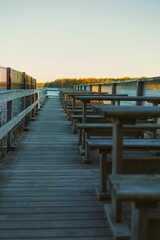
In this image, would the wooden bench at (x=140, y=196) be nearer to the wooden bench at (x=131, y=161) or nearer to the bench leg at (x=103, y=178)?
the wooden bench at (x=131, y=161)

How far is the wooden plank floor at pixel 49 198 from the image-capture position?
3.01m

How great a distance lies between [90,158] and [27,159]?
3.33 ft

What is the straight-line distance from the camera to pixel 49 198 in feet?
12.4

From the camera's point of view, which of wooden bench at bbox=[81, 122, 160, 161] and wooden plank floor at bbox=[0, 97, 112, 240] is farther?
wooden bench at bbox=[81, 122, 160, 161]

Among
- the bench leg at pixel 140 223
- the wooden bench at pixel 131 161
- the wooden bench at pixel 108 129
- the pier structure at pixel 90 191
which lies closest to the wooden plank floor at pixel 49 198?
the pier structure at pixel 90 191

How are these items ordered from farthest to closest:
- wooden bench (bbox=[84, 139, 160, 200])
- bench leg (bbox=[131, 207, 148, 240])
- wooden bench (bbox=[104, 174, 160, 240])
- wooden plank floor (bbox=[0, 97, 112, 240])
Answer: wooden bench (bbox=[84, 139, 160, 200]) < wooden plank floor (bbox=[0, 97, 112, 240]) < bench leg (bbox=[131, 207, 148, 240]) < wooden bench (bbox=[104, 174, 160, 240])

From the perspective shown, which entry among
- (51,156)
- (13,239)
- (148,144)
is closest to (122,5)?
(51,156)

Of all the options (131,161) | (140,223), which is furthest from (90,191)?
(140,223)

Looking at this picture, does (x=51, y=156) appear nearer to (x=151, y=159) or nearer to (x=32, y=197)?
(x=32, y=197)

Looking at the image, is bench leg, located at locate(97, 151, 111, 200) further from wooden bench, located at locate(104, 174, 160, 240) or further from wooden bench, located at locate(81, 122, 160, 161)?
wooden bench, located at locate(104, 174, 160, 240)

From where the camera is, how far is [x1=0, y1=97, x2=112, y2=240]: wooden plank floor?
3006 millimetres

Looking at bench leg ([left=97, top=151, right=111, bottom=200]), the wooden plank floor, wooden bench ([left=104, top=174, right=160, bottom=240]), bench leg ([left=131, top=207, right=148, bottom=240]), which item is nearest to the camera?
wooden bench ([left=104, top=174, right=160, bottom=240])

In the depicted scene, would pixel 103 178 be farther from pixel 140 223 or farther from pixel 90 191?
pixel 140 223

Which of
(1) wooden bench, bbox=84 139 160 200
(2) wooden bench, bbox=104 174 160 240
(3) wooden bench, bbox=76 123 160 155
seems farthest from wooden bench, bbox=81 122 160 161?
(2) wooden bench, bbox=104 174 160 240
